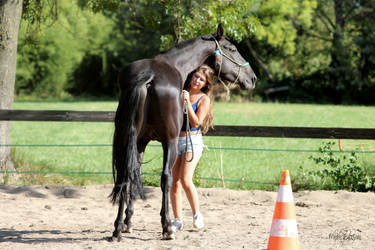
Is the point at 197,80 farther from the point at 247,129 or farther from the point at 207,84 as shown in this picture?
the point at 247,129

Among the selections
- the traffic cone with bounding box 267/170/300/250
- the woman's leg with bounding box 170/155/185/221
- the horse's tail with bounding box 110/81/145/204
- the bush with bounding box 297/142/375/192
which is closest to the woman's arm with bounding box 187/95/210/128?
the woman's leg with bounding box 170/155/185/221

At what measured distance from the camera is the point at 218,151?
1259cm

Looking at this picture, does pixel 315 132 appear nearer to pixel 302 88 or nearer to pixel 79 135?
pixel 79 135

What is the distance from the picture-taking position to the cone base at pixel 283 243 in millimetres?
3747

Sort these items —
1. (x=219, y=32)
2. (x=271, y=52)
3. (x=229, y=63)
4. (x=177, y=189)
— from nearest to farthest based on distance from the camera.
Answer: (x=177, y=189), (x=219, y=32), (x=229, y=63), (x=271, y=52)

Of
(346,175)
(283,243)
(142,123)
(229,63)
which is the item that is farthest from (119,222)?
(346,175)

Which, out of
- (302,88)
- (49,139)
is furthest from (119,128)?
(302,88)

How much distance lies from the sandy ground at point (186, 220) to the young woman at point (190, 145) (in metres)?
0.32

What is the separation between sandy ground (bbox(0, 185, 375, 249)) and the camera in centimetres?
453

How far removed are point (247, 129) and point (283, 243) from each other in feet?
12.2

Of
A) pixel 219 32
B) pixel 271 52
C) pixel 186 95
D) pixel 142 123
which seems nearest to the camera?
pixel 142 123

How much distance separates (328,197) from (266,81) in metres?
29.9

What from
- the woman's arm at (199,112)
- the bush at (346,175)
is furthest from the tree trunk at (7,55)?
the bush at (346,175)
